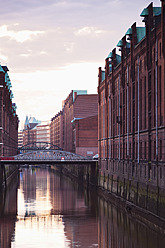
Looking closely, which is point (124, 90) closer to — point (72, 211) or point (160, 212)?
point (72, 211)

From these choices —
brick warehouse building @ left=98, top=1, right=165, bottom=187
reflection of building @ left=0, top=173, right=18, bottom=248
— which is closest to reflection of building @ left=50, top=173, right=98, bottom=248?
reflection of building @ left=0, top=173, right=18, bottom=248

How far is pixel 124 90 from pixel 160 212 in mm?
33849

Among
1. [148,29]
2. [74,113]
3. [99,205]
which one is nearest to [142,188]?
[99,205]

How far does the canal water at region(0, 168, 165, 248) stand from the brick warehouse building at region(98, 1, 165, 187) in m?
5.64

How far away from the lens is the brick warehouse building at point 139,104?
191 feet

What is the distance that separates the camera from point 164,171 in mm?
51438

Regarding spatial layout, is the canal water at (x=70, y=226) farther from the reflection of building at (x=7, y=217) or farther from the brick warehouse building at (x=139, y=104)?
the brick warehouse building at (x=139, y=104)

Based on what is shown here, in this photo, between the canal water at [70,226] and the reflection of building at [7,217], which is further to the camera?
the reflection of building at [7,217]

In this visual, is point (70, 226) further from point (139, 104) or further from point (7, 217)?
point (139, 104)

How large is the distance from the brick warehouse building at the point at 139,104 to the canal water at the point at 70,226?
5637 millimetres

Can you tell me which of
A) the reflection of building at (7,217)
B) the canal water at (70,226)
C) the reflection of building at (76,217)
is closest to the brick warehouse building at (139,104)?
the canal water at (70,226)

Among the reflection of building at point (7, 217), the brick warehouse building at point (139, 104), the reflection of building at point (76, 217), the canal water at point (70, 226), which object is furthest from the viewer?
the brick warehouse building at point (139, 104)

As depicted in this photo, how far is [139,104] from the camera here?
229ft

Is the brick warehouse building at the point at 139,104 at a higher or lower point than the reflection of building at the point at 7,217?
higher
